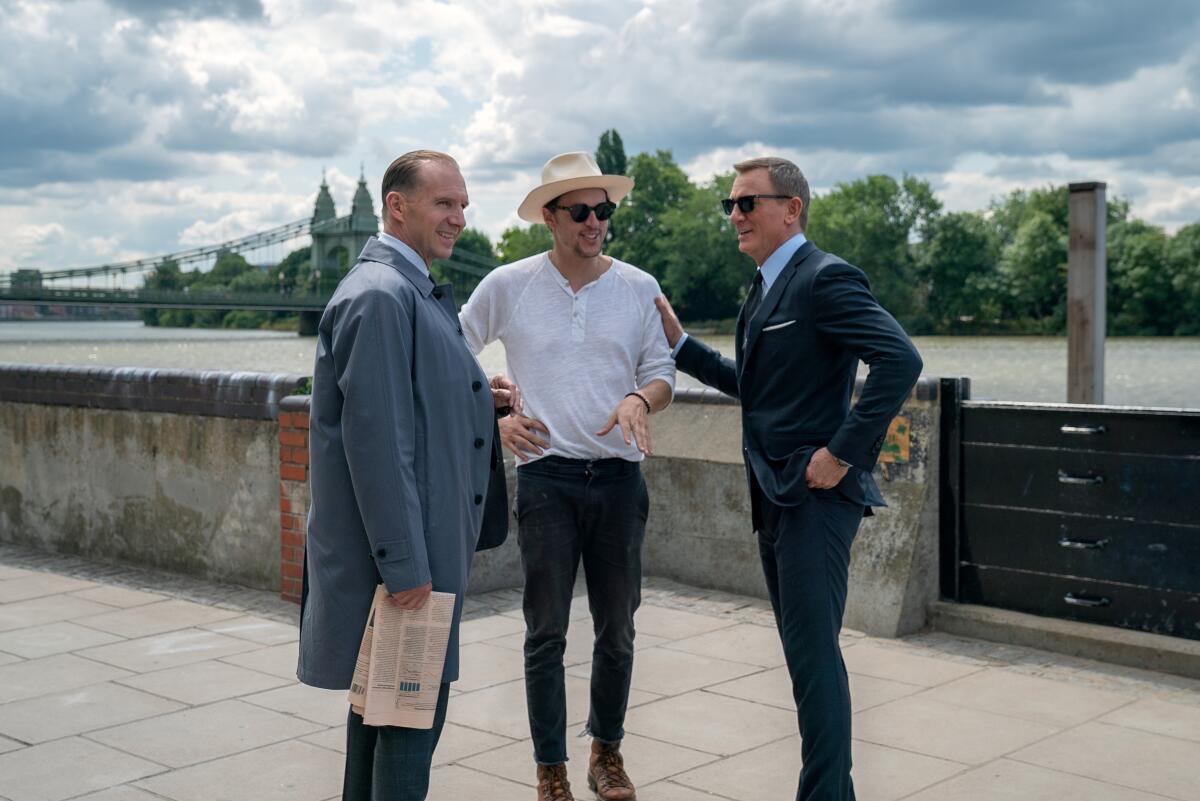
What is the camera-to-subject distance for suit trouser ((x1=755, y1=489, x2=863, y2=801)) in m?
3.48

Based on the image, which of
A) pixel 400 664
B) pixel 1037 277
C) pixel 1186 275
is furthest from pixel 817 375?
pixel 1037 277

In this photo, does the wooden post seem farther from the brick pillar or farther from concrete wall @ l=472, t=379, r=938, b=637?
the brick pillar

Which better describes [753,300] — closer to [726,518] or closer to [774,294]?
[774,294]

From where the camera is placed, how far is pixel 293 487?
7.17 meters

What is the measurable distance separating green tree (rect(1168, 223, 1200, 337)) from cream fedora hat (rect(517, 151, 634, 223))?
8621cm

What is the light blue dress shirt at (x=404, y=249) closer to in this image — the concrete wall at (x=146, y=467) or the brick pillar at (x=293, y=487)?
the brick pillar at (x=293, y=487)

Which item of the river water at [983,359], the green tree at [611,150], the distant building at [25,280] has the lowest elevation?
the river water at [983,359]

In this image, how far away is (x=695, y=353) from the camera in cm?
434

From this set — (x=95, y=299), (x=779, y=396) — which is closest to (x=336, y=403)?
(x=779, y=396)

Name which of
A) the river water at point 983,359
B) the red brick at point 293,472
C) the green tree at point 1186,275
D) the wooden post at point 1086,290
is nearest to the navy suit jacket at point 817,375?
the red brick at point 293,472

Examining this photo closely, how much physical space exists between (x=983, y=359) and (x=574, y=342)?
74.0 m

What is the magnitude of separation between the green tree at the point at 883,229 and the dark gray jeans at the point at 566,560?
8450 cm

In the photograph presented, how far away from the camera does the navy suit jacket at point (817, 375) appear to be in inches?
135

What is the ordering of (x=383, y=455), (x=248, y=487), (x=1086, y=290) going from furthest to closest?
(x=1086, y=290), (x=248, y=487), (x=383, y=455)
